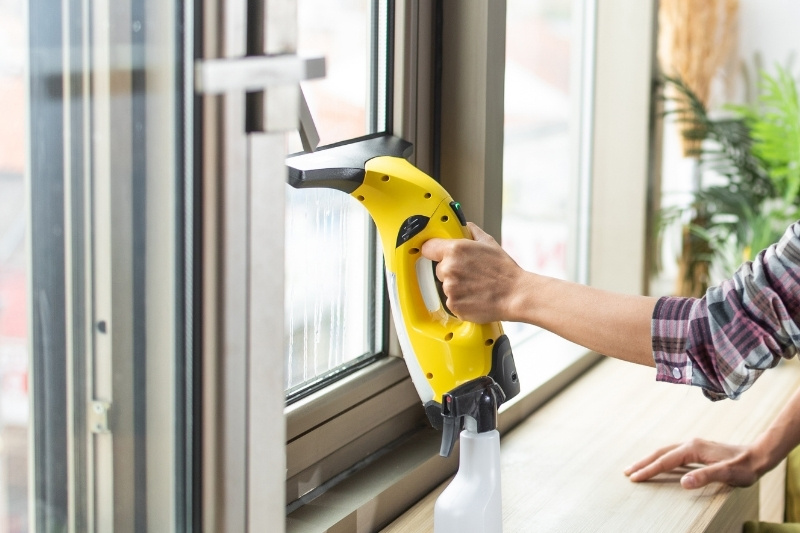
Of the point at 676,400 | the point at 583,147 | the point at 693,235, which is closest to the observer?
the point at 676,400

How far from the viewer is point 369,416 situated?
4.21 ft

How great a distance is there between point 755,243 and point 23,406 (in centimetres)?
205

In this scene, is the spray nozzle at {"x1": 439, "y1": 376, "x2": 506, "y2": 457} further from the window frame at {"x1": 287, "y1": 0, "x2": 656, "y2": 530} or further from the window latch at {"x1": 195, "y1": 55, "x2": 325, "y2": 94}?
the window latch at {"x1": 195, "y1": 55, "x2": 325, "y2": 94}

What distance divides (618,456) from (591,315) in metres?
0.55

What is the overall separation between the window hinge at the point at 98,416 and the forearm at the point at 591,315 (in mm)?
466

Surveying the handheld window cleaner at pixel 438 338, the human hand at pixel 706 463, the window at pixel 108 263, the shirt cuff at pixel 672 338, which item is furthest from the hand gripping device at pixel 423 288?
the human hand at pixel 706 463

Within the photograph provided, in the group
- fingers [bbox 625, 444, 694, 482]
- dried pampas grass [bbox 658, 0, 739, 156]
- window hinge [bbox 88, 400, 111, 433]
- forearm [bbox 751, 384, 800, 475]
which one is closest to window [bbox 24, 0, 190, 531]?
window hinge [bbox 88, 400, 111, 433]

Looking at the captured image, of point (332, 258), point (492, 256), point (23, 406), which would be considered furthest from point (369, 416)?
point (23, 406)

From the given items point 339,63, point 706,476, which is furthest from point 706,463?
point 339,63

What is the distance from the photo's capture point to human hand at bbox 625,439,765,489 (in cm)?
134

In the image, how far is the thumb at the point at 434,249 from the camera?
39.4 inches

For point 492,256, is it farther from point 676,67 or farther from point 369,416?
point 676,67

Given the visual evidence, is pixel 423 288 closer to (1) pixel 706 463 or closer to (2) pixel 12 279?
(2) pixel 12 279

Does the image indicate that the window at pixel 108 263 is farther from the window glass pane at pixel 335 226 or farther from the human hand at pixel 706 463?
the human hand at pixel 706 463
